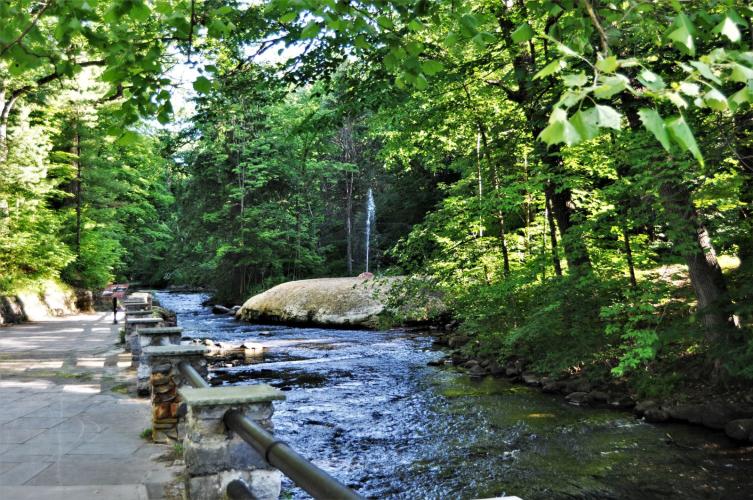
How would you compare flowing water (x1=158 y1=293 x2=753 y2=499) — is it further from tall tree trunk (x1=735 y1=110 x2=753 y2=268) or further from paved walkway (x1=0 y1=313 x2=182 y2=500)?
tall tree trunk (x1=735 y1=110 x2=753 y2=268)

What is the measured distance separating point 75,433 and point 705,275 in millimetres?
8793

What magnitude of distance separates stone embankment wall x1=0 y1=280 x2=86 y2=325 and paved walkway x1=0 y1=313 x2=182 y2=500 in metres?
8.53

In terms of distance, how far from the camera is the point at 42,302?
68.5 ft

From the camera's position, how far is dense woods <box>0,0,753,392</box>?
129 inches

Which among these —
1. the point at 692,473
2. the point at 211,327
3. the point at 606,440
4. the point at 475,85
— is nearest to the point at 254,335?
the point at 211,327

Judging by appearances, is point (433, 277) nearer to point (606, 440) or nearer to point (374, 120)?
point (374, 120)

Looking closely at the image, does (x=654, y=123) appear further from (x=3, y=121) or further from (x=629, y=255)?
(x=3, y=121)

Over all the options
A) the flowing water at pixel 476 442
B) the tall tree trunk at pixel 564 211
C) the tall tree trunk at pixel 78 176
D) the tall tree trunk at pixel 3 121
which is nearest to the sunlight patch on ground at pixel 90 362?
the flowing water at pixel 476 442

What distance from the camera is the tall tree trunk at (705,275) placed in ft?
25.0

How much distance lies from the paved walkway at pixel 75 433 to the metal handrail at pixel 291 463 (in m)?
1.67

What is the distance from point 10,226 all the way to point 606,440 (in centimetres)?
1985

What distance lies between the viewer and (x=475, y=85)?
483 inches

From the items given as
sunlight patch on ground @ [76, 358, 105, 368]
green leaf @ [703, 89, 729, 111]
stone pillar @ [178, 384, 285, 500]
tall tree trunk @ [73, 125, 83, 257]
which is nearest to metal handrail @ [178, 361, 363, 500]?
stone pillar @ [178, 384, 285, 500]

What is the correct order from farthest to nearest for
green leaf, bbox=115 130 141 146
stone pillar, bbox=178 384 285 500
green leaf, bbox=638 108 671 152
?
green leaf, bbox=115 130 141 146
stone pillar, bbox=178 384 285 500
green leaf, bbox=638 108 671 152
